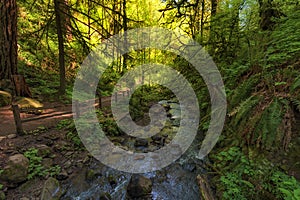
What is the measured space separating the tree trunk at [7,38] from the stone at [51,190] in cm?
555

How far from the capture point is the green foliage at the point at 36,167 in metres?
3.88

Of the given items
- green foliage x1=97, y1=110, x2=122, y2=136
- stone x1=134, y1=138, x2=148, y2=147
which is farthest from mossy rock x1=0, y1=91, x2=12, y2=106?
stone x1=134, y1=138, x2=148, y2=147

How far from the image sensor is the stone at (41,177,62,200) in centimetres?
346

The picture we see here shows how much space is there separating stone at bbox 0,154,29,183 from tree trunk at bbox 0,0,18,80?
A: 193 inches

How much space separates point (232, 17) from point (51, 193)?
7.08 m

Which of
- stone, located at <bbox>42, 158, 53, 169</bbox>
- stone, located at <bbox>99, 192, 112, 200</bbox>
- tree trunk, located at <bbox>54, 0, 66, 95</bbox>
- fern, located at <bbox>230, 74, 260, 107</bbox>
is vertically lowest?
stone, located at <bbox>99, 192, 112, 200</bbox>

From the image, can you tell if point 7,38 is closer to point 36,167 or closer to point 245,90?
point 36,167

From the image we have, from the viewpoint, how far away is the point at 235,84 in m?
5.53

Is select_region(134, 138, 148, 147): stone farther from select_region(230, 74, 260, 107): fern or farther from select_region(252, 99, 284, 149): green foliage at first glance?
select_region(252, 99, 284, 149): green foliage

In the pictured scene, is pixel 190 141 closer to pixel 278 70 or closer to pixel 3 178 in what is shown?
pixel 278 70

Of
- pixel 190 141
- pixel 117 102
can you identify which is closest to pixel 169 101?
pixel 117 102

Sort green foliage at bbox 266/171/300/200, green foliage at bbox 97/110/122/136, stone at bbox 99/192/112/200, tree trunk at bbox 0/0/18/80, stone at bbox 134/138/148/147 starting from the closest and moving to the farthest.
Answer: green foliage at bbox 266/171/300/200, stone at bbox 99/192/112/200, stone at bbox 134/138/148/147, green foliage at bbox 97/110/122/136, tree trunk at bbox 0/0/18/80

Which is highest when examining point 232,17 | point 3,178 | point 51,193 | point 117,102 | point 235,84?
point 232,17

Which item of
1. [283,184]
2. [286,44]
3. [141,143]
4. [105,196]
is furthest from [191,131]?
[283,184]
